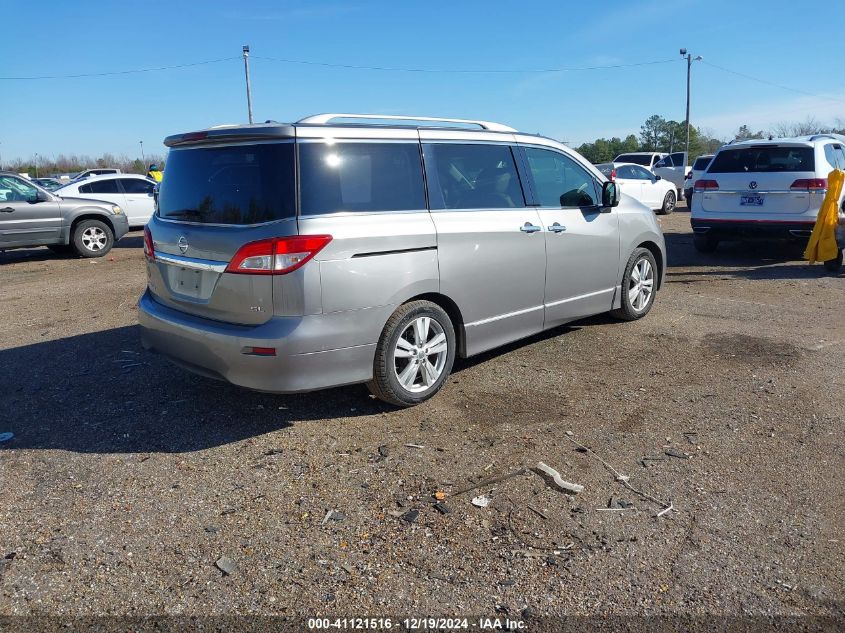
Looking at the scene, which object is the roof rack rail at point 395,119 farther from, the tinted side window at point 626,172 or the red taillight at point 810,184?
the tinted side window at point 626,172

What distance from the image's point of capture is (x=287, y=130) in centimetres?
425

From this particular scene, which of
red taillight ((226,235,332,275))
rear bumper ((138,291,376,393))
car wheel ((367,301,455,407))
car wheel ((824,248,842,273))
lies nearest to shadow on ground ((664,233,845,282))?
car wheel ((824,248,842,273))

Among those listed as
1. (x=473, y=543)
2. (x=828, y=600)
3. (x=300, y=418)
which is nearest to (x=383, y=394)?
(x=300, y=418)

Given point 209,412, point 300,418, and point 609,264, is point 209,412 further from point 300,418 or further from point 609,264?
point 609,264

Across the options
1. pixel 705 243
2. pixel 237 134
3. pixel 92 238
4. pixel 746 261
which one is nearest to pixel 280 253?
pixel 237 134

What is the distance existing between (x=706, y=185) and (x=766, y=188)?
95 centimetres

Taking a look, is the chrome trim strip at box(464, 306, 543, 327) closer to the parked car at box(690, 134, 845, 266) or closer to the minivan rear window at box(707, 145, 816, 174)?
the parked car at box(690, 134, 845, 266)

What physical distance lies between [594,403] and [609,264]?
6.41ft

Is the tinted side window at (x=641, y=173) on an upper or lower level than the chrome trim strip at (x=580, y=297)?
upper

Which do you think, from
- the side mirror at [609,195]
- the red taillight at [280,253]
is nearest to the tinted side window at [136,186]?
the side mirror at [609,195]

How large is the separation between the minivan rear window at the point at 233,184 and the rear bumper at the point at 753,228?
8612 millimetres

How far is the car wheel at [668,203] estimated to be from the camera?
2006 centimetres

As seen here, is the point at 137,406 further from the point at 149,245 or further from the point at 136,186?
the point at 136,186

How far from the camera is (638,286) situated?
716cm
